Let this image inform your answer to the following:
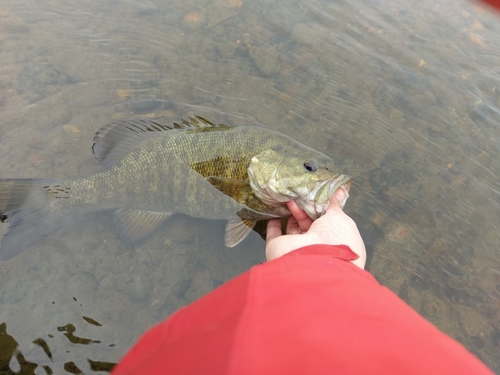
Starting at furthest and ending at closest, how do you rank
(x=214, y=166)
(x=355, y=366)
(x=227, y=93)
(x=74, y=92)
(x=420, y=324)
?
(x=227, y=93), (x=74, y=92), (x=214, y=166), (x=420, y=324), (x=355, y=366)

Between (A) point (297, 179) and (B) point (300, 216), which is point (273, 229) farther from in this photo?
(A) point (297, 179)

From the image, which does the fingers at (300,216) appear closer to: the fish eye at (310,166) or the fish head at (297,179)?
the fish head at (297,179)

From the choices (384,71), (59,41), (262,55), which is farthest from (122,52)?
(384,71)

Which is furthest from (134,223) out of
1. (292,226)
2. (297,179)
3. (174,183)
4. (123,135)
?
(297,179)

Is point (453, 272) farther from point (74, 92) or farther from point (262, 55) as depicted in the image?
point (74, 92)

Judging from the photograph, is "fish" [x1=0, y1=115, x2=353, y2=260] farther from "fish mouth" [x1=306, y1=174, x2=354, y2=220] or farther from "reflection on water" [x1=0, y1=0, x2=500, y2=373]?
"reflection on water" [x1=0, y1=0, x2=500, y2=373]

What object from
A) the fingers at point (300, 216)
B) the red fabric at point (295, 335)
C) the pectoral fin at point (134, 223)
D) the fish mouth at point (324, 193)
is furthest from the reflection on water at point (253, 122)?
the red fabric at point (295, 335)
